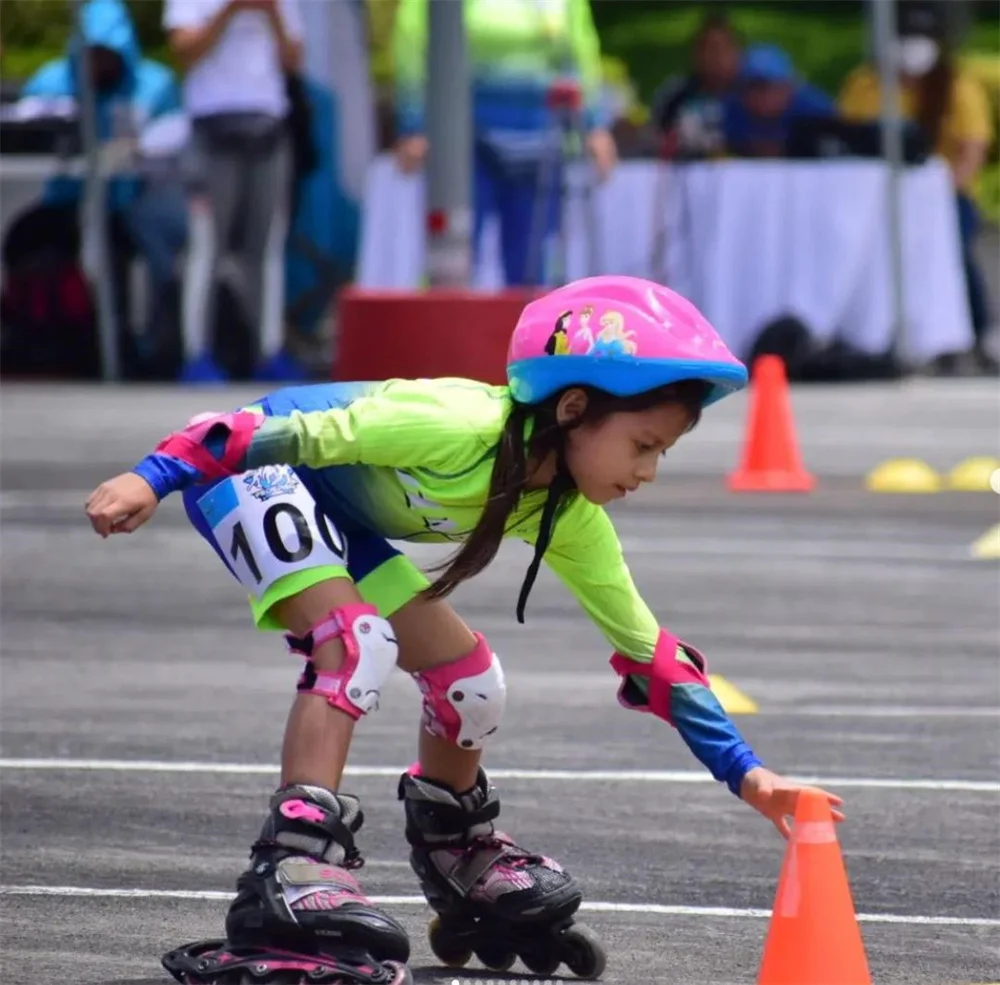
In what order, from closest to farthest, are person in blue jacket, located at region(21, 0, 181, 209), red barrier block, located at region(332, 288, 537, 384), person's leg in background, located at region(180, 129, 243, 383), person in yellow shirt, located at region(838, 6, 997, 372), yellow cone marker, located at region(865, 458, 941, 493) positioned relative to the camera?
yellow cone marker, located at region(865, 458, 941, 493), red barrier block, located at region(332, 288, 537, 384), person's leg in background, located at region(180, 129, 243, 383), person in blue jacket, located at region(21, 0, 181, 209), person in yellow shirt, located at region(838, 6, 997, 372)

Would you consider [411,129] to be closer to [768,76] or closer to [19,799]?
[768,76]

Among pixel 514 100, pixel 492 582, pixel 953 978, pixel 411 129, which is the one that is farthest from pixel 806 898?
pixel 411 129

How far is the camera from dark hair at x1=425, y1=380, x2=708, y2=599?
4.88 m

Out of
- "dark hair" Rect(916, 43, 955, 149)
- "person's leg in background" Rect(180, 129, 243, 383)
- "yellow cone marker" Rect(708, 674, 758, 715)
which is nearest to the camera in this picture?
"yellow cone marker" Rect(708, 674, 758, 715)

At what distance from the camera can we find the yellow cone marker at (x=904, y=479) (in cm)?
1330

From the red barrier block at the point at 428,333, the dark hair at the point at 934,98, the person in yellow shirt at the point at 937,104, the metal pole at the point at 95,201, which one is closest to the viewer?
the red barrier block at the point at 428,333

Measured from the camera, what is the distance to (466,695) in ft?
17.1

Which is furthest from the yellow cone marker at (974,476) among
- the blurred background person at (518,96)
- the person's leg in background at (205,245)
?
the person's leg in background at (205,245)

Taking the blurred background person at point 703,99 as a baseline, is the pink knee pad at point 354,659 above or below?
above

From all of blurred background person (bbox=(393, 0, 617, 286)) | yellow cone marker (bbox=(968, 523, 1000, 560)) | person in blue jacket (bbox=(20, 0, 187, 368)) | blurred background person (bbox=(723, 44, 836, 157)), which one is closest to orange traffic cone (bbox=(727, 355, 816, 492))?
yellow cone marker (bbox=(968, 523, 1000, 560))

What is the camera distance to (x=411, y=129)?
18.0 metres

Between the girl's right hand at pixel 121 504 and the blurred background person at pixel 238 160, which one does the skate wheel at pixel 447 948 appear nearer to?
the girl's right hand at pixel 121 504

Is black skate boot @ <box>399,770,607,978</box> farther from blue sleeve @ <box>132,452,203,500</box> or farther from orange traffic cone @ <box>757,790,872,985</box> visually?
blue sleeve @ <box>132,452,203,500</box>

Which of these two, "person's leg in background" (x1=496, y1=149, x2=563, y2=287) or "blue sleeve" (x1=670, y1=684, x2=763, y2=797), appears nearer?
"blue sleeve" (x1=670, y1=684, x2=763, y2=797)
